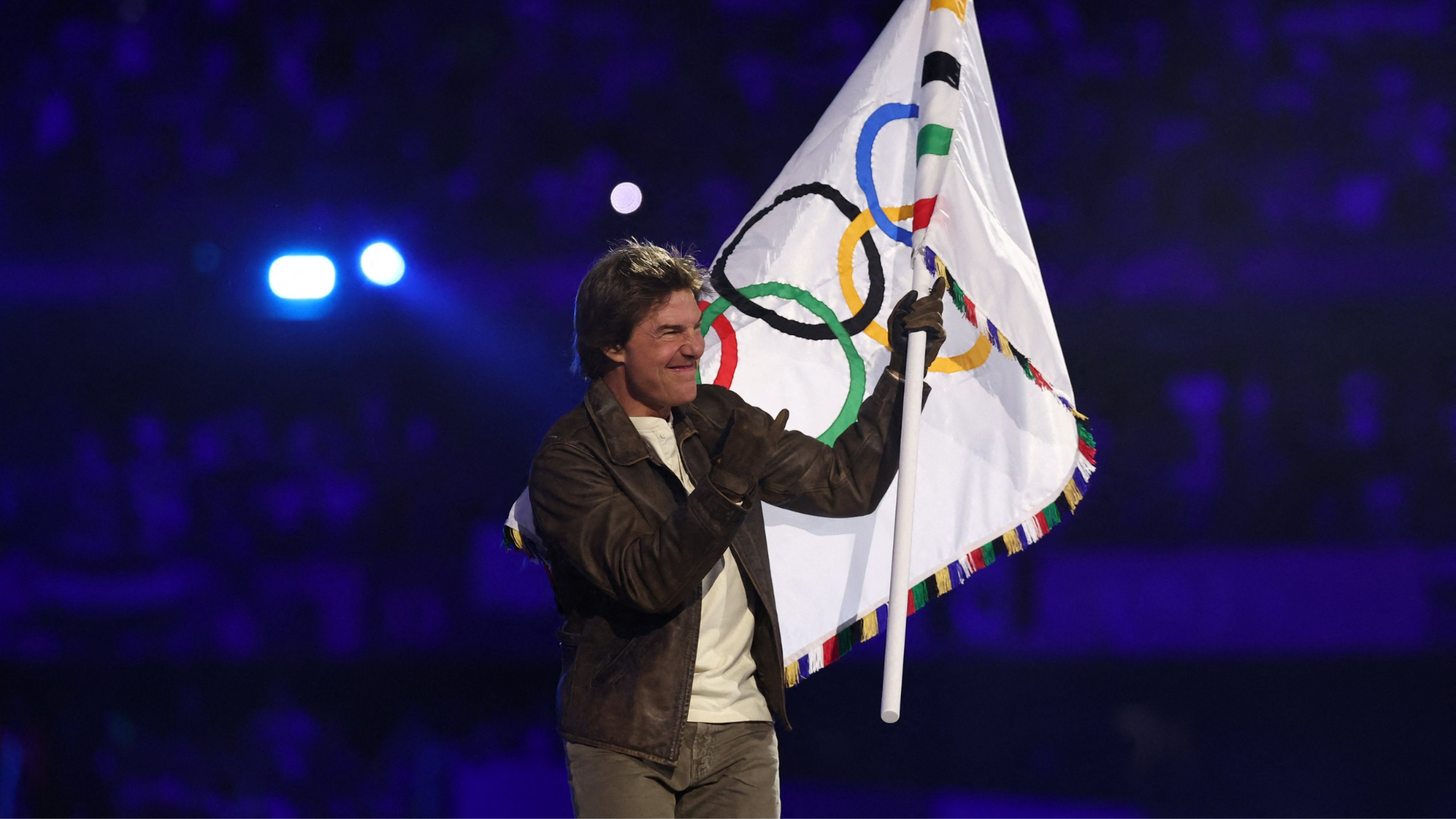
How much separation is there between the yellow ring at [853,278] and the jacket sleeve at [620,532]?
2.15 ft

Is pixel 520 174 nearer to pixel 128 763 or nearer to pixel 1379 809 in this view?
pixel 128 763

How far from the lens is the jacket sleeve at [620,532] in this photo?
57.2 inches

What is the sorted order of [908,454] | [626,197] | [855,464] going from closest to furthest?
[908,454] < [855,464] < [626,197]

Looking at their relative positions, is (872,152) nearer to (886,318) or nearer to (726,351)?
(886,318)

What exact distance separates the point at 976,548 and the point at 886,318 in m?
0.41

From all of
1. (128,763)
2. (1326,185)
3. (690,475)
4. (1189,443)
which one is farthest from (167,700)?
(1326,185)

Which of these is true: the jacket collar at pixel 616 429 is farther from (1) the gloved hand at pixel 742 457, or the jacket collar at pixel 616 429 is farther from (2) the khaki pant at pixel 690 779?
(2) the khaki pant at pixel 690 779

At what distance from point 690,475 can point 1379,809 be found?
2100 millimetres

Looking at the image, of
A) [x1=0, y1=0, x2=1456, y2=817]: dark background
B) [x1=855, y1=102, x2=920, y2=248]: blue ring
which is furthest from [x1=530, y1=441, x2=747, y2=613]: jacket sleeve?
[x1=0, y1=0, x2=1456, y2=817]: dark background

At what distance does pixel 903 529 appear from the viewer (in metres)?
1.67

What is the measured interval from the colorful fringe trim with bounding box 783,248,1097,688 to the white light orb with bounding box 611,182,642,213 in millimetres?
1358

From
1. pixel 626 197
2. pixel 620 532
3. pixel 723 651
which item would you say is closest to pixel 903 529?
pixel 723 651

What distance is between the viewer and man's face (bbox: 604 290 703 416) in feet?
5.47

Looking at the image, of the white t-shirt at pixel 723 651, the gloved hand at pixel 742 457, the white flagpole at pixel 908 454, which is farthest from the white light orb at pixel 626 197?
the gloved hand at pixel 742 457
